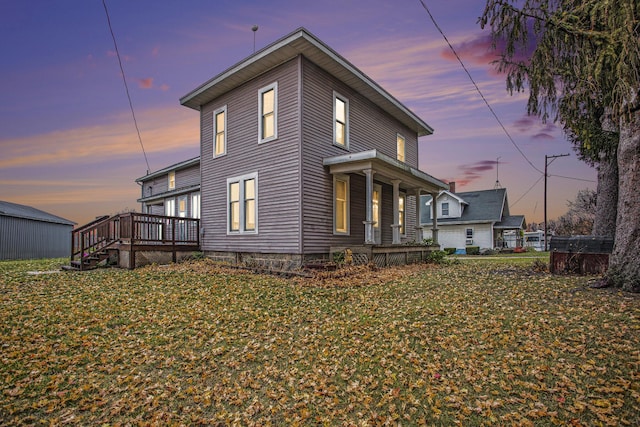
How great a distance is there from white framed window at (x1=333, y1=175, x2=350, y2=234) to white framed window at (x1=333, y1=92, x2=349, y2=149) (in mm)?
1390

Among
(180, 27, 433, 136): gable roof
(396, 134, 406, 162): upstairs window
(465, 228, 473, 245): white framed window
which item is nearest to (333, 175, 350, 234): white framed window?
(180, 27, 433, 136): gable roof

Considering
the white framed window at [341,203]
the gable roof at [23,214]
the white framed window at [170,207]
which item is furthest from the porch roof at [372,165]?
the gable roof at [23,214]

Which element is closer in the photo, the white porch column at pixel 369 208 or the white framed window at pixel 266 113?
the white porch column at pixel 369 208

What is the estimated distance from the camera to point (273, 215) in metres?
11.0

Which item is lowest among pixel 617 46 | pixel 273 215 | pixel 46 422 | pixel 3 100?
pixel 46 422

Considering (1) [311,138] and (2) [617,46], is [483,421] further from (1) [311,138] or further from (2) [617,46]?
(1) [311,138]

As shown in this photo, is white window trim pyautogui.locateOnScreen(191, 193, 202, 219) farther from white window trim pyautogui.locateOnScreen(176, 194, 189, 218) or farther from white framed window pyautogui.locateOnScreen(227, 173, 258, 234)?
white framed window pyautogui.locateOnScreen(227, 173, 258, 234)

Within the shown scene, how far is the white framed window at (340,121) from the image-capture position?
1190 centimetres

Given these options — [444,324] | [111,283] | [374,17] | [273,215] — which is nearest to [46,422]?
[444,324]

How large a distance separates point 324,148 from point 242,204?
12.5ft

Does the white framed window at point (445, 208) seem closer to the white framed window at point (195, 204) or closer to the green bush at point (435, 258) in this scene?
the green bush at point (435, 258)

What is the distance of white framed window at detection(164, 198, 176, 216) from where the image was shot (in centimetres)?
1872

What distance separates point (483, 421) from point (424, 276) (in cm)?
684

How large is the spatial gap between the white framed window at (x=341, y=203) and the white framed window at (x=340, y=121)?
54.7 inches
